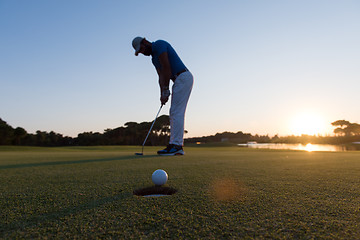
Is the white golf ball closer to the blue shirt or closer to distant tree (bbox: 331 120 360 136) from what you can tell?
the blue shirt

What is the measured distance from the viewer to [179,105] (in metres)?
3.71

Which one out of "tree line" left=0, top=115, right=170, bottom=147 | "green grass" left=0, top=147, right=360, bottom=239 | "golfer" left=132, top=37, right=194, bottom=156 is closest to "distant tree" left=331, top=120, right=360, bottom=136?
"tree line" left=0, top=115, right=170, bottom=147

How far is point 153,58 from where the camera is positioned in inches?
163

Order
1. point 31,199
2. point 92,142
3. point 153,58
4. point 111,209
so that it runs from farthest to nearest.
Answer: point 92,142
point 153,58
point 31,199
point 111,209

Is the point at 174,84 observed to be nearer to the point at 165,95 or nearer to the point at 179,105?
the point at 165,95

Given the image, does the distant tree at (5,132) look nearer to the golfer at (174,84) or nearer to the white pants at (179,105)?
the golfer at (174,84)

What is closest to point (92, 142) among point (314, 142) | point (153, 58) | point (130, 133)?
point (130, 133)

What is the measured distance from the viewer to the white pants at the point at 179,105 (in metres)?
3.71

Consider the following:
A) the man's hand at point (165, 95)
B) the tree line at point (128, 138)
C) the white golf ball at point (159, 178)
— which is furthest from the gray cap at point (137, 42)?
the tree line at point (128, 138)

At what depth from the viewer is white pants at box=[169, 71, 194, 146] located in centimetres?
371

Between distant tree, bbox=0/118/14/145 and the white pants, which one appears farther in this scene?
distant tree, bbox=0/118/14/145

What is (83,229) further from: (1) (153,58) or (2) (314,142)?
(2) (314,142)

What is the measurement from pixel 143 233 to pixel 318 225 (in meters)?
0.85

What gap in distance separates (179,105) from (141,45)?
1.31 meters
